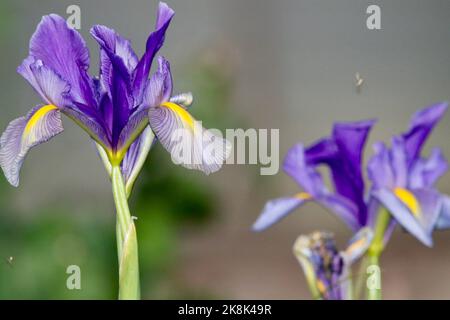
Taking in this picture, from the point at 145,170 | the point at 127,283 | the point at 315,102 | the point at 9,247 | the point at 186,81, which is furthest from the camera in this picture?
the point at 315,102

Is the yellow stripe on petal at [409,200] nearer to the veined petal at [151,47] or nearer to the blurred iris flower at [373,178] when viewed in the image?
the blurred iris flower at [373,178]

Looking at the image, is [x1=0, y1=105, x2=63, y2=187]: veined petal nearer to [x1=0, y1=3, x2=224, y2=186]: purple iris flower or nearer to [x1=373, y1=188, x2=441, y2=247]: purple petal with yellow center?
[x1=0, y1=3, x2=224, y2=186]: purple iris flower

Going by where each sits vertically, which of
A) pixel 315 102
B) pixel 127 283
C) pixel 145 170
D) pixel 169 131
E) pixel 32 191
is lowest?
pixel 127 283

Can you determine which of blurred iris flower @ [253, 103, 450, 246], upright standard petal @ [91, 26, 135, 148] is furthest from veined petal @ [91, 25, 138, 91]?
blurred iris flower @ [253, 103, 450, 246]

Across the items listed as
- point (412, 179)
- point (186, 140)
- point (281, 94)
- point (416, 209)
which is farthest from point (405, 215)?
point (281, 94)

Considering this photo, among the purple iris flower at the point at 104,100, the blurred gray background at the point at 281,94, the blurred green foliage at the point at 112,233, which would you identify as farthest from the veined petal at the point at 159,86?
the blurred gray background at the point at 281,94

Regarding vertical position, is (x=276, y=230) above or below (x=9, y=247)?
above
